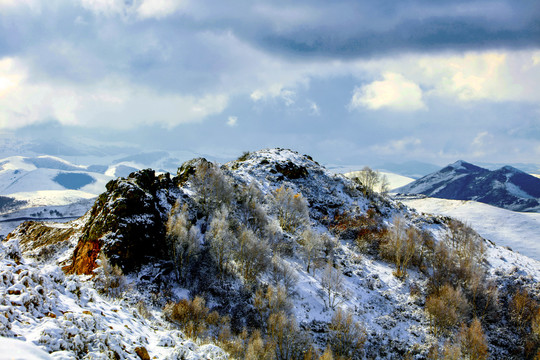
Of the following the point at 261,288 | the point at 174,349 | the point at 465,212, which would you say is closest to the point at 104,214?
the point at 261,288

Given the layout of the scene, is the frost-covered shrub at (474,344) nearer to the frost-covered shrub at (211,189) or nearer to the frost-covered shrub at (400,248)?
the frost-covered shrub at (400,248)

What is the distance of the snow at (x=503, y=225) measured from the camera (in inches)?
3969

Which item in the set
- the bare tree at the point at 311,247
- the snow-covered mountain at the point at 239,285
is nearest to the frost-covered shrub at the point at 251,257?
the snow-covered mountain at the point at 239,285

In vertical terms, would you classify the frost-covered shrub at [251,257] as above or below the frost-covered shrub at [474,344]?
above

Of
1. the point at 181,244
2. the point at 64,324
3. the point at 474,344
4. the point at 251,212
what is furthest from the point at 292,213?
the point at 64,324

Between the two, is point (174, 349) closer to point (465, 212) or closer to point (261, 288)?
→ point (261, 288)

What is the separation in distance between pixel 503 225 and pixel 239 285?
132 meters

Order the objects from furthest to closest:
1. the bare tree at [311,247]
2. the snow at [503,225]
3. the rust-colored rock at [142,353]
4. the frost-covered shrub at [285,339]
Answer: the snow at [503,225] < the bare tree at [311,247] < the frost-covered shrub at [285,339] < the rust-colored rock at [142,353]

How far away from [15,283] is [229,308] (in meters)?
26.8

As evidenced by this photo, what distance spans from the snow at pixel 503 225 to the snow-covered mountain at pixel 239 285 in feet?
139

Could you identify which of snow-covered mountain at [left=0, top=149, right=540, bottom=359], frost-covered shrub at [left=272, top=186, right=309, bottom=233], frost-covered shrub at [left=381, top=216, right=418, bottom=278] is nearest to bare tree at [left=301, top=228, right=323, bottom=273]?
snow-covered mountain at [left=0, top=149, right=540, bottom=359]

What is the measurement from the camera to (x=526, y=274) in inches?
2279

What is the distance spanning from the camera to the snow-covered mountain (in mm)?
16031

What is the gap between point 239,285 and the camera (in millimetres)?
41156
